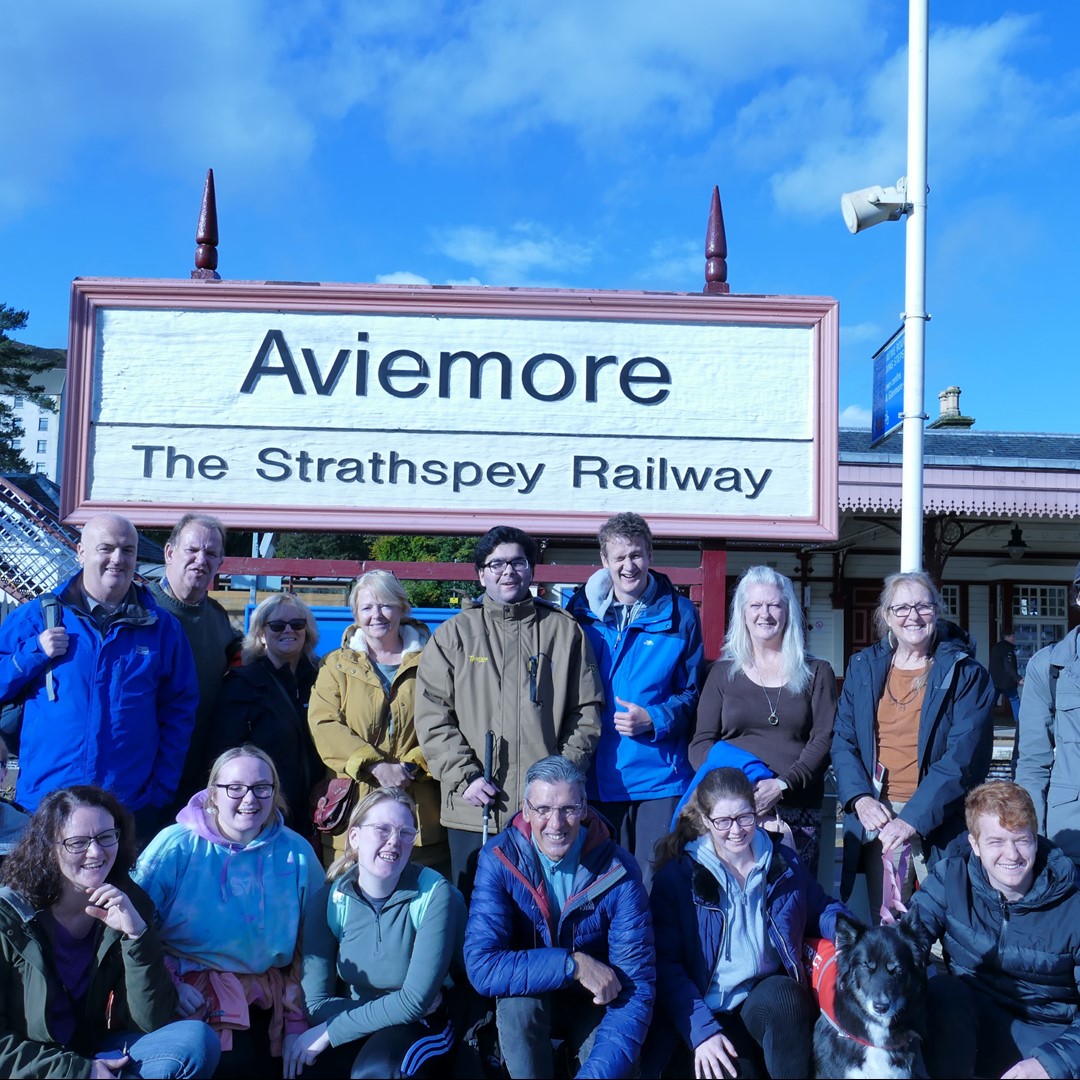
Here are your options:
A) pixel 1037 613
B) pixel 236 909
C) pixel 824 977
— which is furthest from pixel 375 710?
pixel 1037 613

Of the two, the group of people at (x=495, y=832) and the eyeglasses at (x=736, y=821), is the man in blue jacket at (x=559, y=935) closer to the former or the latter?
the group of people at (x=495, y=832)

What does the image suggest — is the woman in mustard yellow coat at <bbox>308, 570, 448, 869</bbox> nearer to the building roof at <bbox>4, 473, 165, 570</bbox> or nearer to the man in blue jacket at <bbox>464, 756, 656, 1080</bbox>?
the man in blue jacket at <bbox>464, 756, 656, 1080</bbox>

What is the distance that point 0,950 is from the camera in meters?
2.79

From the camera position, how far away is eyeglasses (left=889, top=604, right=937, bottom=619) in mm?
3652

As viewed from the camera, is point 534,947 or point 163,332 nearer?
point 534,947

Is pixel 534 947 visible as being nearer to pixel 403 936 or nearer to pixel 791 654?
pixel 403 936

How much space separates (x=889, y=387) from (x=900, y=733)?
2.50 metres

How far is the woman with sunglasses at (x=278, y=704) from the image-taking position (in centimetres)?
384

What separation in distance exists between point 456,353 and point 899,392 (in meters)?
2.41

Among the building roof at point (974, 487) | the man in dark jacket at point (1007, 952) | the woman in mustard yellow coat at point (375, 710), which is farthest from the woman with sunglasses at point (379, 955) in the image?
the building roof at point (974, 487)

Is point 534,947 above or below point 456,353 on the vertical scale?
below

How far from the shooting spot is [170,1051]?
2.86 meters

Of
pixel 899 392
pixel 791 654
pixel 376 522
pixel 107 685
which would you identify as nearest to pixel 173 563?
pixel 107 685

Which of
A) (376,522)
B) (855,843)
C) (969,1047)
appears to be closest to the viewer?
(969,1047)
